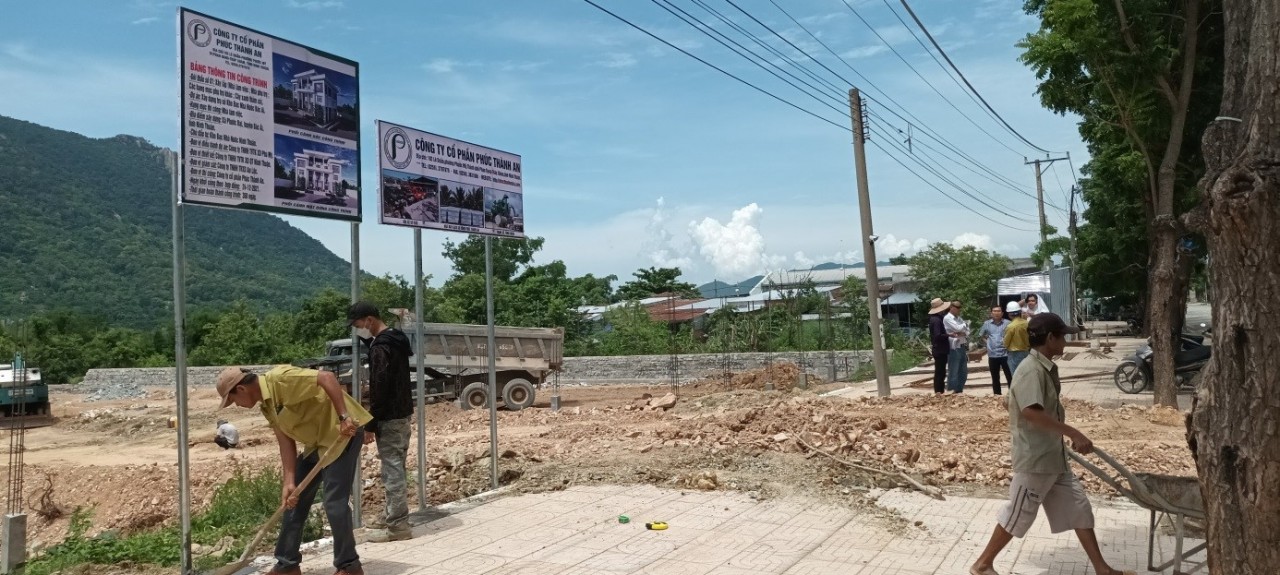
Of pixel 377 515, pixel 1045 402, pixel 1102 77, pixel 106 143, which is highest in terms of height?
pixel 106 143

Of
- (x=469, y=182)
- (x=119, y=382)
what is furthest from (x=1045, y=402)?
(x=119, y=382)

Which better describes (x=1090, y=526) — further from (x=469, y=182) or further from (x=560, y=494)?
(x=469, y=182)

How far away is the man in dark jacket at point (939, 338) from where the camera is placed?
14742 mm

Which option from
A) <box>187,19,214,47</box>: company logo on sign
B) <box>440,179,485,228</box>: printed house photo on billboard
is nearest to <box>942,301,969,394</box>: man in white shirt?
<box>440,179,485,228</box>: printed house photo on billboard

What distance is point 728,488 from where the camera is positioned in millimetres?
8367

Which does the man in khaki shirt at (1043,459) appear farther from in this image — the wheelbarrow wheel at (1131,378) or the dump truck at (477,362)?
the dump truck at (477,362)

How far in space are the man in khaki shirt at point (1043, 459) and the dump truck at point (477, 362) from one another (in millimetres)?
15478

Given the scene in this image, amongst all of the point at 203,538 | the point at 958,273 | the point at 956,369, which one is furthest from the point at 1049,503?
the point at 958,273

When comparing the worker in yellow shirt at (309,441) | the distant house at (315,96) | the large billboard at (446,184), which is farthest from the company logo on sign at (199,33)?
the worker in yellow shirt at (309,441)

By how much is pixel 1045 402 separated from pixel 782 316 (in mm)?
24760

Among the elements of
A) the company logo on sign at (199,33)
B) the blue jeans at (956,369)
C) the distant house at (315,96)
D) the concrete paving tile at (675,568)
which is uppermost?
the company logo on sign at (199,33)

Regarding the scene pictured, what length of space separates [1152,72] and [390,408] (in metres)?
Answer: 11.2

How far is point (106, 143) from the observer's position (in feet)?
525

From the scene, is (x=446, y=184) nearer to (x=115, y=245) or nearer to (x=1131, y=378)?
(x=1131, y=378)
